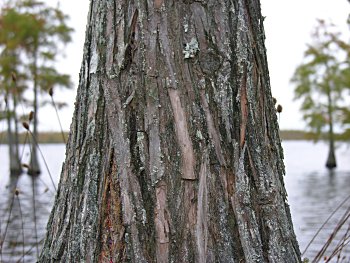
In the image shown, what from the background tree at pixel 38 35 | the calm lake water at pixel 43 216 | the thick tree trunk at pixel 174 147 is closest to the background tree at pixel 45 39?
the background tree at pixel 38 35

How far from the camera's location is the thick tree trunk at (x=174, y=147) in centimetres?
162

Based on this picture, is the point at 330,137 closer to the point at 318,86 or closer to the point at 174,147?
the point at 318,86

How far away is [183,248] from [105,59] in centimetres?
61

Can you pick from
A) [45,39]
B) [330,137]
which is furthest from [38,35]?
[330,137]

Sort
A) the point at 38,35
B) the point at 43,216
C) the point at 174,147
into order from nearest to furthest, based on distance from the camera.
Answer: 1. the point at 174,147
2. the point at 43,216
3. the point at 38,35

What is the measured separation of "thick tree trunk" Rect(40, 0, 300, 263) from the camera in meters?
1.62

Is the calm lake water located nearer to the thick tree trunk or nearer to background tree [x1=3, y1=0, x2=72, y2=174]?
the thick tree trunk

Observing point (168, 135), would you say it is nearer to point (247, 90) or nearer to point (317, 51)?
point (247, 90)

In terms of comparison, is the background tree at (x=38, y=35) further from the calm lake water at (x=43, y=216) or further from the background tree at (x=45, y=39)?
the calm lake water at (x=43, y=216)

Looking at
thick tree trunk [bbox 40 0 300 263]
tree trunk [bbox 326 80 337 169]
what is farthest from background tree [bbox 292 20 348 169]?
thick tree trunk [bbox 40 0 300 263]

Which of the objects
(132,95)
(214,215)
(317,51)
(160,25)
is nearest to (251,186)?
(214,215)

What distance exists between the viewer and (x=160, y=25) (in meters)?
1.68

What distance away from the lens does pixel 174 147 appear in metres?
1.64

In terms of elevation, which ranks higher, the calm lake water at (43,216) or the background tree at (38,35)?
the background tree at (38,35)
